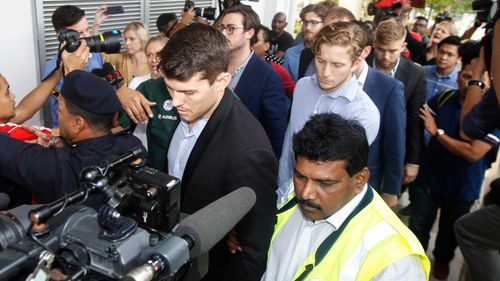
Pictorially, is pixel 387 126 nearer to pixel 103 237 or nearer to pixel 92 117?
pixel 92 117

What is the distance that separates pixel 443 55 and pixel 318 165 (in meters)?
3.33

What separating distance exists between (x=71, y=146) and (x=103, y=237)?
104cm

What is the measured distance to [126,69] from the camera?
4.57 m

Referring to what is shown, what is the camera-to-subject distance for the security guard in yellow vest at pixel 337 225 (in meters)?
1.36

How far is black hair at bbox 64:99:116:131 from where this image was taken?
6.14 feet

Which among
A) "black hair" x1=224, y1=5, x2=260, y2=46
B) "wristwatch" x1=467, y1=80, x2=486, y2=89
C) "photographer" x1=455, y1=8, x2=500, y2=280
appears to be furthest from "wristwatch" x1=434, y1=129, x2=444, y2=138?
"black hair" x1=224, y1=5, x2=260, y2=46

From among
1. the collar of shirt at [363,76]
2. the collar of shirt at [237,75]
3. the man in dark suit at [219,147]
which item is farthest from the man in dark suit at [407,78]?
the man in dark suit at [219,147]

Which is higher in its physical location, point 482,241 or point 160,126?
point 160,126

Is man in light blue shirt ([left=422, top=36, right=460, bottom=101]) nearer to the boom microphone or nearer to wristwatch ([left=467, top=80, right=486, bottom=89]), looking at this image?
wristwatch ([left=467, top=80, right=486, bottom=89])

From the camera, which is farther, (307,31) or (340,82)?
(307,31)

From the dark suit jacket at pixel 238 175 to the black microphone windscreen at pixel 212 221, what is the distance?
0.36 meters

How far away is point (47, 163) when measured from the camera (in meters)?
1.74

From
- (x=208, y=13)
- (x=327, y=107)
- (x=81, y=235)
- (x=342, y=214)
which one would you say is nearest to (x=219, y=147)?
(x=342, y=214)

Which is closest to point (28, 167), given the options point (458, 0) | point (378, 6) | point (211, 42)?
point (211, 42)
